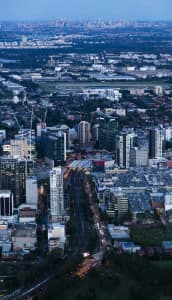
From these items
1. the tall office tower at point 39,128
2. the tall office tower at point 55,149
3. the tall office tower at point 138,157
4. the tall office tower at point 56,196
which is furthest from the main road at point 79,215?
the tall office tower at point 39,128

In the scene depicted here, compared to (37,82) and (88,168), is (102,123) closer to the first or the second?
(88,168)

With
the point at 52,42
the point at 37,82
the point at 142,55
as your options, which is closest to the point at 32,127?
the point at 37,82

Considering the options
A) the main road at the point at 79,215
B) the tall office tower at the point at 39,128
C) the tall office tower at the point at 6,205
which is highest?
the tall office tower at the point at 39,128

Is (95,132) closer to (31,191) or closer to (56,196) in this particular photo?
(31,191)

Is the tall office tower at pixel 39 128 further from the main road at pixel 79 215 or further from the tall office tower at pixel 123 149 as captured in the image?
the main road at pixel 79 215

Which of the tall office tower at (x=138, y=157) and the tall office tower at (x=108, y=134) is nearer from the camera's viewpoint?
the tall office tower at (x=138, y=157)
